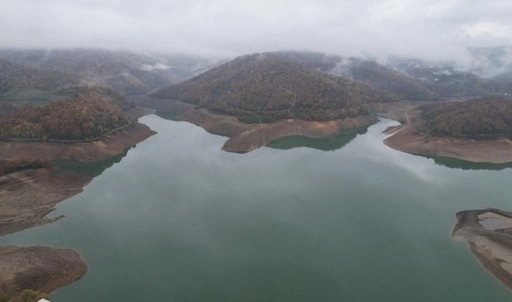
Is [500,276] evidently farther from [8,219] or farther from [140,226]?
[8,219]

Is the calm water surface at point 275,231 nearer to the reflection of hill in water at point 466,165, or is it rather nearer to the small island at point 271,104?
the reflection of hill in water at point 466,165

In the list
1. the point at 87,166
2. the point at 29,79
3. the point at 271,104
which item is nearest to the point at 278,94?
the point at 271,104

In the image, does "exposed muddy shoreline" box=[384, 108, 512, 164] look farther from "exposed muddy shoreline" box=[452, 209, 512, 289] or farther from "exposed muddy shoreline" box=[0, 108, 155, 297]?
"exposed muddy shoreline" box=[0, 108, 155, 297]

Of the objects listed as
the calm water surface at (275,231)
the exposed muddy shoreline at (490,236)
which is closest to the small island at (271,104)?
the calm water surface at (275,231)

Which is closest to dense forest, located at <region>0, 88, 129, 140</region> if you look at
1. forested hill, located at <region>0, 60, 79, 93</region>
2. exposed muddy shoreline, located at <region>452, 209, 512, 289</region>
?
forested hill, located at <region>0, 60, 79, 93</region>

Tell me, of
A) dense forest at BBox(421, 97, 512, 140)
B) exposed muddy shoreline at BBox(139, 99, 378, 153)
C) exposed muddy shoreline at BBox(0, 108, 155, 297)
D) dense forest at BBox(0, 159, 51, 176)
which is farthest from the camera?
exposed muddy shoreline at BBox(139, 99, 378, 153)

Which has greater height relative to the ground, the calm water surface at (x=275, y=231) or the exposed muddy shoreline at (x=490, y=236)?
the exposed muddy shoreline at (x=490, y=236)

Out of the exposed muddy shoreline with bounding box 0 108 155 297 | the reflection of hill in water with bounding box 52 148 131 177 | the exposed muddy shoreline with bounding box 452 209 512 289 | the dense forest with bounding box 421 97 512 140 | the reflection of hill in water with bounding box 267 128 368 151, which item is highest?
the dense forest with bounding box 421 97 512 140
